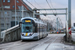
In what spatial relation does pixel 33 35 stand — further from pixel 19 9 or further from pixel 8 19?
pixel 8 19

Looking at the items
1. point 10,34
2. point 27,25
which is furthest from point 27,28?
point 10,34

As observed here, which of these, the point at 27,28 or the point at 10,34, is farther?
the point at 10,34

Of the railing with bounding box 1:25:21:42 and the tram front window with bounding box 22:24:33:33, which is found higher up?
the tram front window with bounding box 22:24:33:33

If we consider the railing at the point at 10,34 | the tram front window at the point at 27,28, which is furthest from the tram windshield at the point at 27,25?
the railing at the point at 10,34

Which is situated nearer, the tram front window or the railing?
the railing

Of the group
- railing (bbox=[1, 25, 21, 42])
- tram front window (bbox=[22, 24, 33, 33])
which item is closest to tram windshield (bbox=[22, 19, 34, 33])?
tram front window (bbox=[22, 24, 33, 33])

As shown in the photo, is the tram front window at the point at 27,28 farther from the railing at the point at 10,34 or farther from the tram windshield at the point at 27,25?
the railing at the point at 10,34

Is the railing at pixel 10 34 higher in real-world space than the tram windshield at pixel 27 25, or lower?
lower

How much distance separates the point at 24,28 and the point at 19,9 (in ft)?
75.0

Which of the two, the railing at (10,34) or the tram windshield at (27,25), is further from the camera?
the tram windshield at (27,25)

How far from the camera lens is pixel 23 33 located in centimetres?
2159

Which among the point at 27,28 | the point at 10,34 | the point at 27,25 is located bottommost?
the point at 10,34

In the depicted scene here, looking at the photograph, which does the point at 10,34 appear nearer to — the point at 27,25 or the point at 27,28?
the point at 27,28

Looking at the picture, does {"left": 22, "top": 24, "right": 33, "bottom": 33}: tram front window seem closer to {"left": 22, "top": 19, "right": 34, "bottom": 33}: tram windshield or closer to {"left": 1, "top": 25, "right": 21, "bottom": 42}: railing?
{"left": 22, "top": 19, "right": 34, "bottom": 33}: tram windshield
